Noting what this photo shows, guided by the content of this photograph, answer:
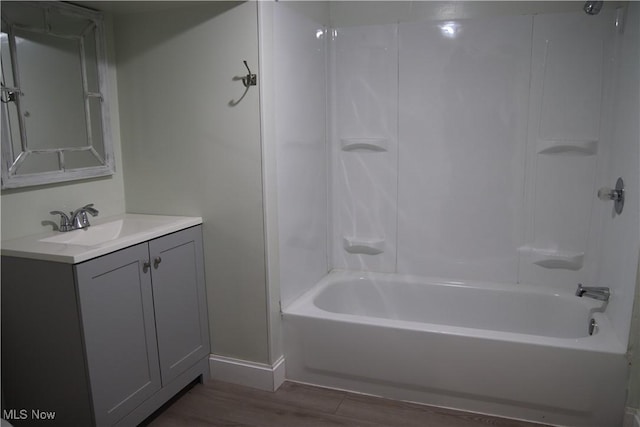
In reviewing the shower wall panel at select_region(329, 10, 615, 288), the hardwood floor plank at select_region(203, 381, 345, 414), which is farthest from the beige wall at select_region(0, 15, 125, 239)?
the shower wall panel at select_region(329, 10, 615, 288)

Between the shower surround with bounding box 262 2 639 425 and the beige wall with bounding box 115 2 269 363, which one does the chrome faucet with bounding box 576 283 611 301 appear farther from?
the beige wall with bounding box 115 2 269 363

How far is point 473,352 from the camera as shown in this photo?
2.12 meters

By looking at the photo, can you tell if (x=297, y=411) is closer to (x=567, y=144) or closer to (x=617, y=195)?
(x=617, y=195)

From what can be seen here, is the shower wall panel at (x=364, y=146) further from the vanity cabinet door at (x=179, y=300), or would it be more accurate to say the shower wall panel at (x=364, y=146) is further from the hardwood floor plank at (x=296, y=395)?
the vanity cabinet door at (x=179, y=300)

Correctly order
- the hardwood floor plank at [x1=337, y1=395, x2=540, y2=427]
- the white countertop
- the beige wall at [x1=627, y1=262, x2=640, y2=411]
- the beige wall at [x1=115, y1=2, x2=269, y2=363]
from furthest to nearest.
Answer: the beige wall at [x1=115, y1=2, x2=269, y2=363] < the hardwood floor plank at [x1=337, y1=395, x2=540, y2=427] < the beige wall at [x1=627, y1=262, x2=640, y2=411] < the white countertop

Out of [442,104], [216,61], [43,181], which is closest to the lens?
[43,181]

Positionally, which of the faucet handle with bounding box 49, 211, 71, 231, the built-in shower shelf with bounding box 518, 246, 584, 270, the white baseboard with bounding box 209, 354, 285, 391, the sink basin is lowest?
the white baseboard with bounding box 209, 354, 285, 391

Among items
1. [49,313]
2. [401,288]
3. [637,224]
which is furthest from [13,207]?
[637,224]

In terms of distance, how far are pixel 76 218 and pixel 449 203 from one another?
1.92 metres

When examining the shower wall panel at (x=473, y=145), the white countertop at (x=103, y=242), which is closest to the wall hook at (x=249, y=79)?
the white countertop at (x=103, y=242)

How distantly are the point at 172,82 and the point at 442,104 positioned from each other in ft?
4.71

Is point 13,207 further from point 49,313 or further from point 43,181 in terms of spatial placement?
point 49,313

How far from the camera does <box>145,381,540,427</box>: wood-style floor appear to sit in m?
2.12

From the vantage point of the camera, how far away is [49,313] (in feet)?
5.80
